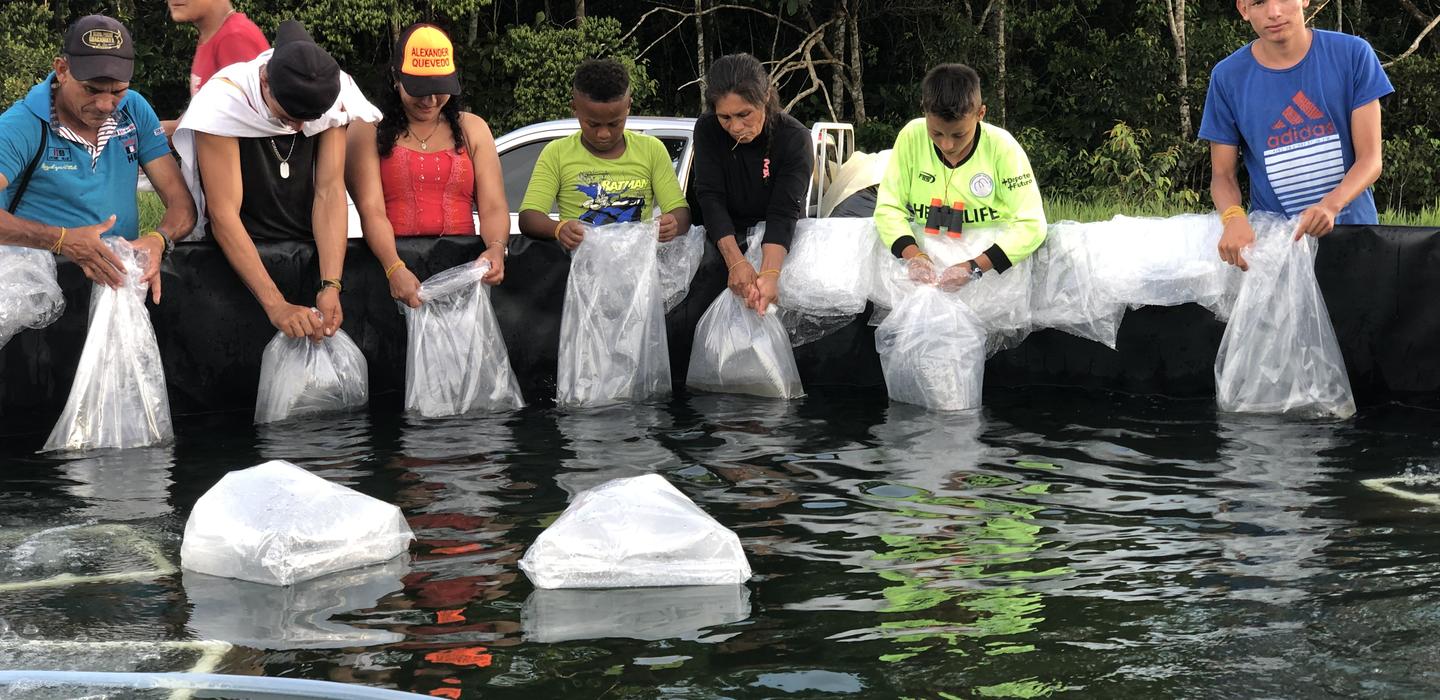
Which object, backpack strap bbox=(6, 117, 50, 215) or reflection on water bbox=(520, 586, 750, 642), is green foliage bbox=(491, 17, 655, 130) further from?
reflection on water bbox=(520, 586, 750, 642)

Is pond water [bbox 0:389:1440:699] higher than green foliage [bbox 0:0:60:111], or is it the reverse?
green foliage [bbox 0:0:60:111]

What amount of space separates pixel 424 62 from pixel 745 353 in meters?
1.63

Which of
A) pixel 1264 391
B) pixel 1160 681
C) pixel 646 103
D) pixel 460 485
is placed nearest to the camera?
pixel 1160 681

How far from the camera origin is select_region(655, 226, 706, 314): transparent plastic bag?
641cm

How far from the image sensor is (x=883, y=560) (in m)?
3.90

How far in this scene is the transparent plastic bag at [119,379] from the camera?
17.9 feet

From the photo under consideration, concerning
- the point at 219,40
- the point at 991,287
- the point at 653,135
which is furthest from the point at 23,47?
the point at 991,287

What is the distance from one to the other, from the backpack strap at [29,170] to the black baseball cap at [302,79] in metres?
0.76

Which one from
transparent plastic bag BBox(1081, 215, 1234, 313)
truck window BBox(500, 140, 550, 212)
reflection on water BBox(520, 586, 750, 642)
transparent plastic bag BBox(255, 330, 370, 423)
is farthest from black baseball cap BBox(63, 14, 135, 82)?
transparent plastic bag BBox(1081, 215, 1234, 313)

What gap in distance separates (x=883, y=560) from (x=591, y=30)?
39.3ft

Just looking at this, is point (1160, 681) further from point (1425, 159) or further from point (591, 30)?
point (1425, 159)

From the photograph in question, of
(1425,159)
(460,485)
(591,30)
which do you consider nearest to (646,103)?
(591,30)

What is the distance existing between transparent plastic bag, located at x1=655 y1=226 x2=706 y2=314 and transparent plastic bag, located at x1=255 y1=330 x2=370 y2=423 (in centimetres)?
129

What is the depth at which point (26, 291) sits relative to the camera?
5.47 metres
